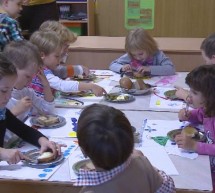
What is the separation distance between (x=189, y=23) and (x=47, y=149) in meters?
3.92

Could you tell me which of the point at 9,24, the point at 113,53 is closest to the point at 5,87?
the point at 9,24

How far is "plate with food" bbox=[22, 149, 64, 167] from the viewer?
1425 mm

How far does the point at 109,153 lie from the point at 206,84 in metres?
0.81

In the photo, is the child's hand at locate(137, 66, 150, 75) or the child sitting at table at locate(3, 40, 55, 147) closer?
the child sitting at table at locate(3, 40, 55, 147)

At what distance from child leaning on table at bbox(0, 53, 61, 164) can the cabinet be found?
3.61 m

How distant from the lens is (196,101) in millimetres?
1704

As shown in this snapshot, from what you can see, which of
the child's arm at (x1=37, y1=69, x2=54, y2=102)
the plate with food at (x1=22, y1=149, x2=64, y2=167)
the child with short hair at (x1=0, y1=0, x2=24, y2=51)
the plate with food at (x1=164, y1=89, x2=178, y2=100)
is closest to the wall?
the child with short hair at (x1=0, y1=0, x2=24, y2=51)

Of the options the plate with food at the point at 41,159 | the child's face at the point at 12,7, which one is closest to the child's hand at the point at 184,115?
the plate with food at the point at 41,159

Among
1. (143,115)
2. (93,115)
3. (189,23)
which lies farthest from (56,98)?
(189,23)

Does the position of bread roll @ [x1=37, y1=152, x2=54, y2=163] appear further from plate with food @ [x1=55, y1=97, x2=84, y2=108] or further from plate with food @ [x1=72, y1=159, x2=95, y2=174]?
plate with food @ [x1=55, y1=97, x2=84, y2=108]

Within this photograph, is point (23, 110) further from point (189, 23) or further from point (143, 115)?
point (189, 23)

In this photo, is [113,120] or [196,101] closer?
[113,120]

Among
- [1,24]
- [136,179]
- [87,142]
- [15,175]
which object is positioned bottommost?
[15,175]

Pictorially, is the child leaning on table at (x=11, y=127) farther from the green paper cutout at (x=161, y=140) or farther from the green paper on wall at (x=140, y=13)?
the green paper on wall at (x=140, y=13)
